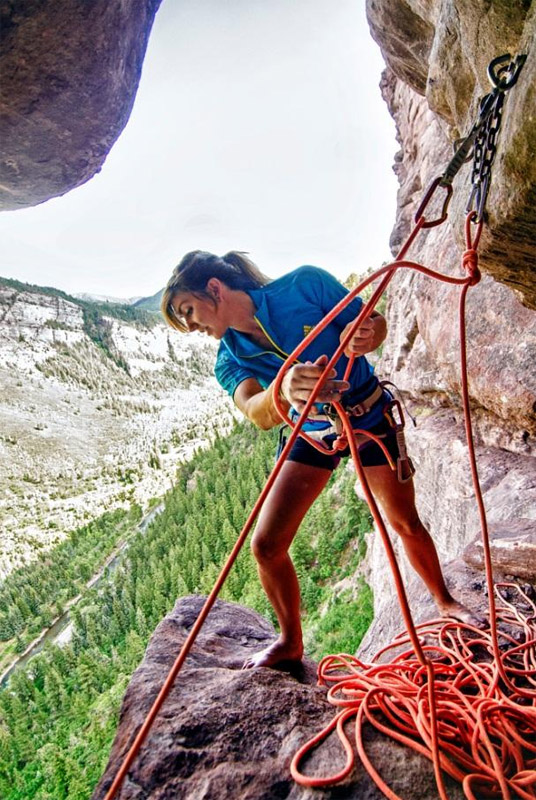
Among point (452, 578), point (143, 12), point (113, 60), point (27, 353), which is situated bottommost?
point (452, 578)

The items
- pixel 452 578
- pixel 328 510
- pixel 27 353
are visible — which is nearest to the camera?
pixel 452 578

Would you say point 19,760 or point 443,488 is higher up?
point 443,488

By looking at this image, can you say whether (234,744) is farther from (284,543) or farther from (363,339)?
(363,339)

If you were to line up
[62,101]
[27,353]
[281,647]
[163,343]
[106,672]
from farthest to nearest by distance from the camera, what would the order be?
1. [163,343]
2. [27,353]
3. [106,672]
4. [62,101]
5. [281,647]

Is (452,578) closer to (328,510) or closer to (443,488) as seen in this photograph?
(443,488)

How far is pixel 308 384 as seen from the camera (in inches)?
58.7

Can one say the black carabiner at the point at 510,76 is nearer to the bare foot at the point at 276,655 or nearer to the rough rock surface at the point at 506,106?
the rough rock surface at the point at 506,106

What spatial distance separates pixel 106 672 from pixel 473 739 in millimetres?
22356

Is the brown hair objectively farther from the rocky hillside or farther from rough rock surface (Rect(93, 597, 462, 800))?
the rocky hillside

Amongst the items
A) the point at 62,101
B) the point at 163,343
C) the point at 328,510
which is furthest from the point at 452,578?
the point at 163,343

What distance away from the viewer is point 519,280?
6.87 ft

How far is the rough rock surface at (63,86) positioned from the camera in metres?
4.78

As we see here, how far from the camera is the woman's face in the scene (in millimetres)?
2072

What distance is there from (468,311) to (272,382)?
271cm
